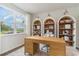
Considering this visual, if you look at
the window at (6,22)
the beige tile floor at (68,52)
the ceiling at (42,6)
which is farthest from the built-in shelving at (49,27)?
the window at (6,22)

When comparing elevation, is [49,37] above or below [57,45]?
above

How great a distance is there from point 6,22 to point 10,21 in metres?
0.10

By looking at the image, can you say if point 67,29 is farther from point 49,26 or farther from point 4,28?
point 4,28

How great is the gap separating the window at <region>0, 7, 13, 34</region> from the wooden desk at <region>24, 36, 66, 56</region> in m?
0.49

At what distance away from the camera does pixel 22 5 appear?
98.6 inches

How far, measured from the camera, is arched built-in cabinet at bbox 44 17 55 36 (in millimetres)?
2549

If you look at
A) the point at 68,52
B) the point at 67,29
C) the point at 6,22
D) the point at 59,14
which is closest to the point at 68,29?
the point at 67,29

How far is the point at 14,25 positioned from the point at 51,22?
34.8 inches

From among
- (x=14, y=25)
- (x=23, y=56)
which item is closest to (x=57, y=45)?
(x=23, y=56)

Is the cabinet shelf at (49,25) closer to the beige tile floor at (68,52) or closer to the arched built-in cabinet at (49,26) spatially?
the arched built-in cabinet at (49,26)

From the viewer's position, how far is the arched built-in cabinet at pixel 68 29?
246 centimetres

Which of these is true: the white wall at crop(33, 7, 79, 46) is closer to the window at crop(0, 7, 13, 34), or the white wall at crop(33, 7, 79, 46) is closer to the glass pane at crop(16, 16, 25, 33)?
the glass pane at crop(16, 16, 25, 33)

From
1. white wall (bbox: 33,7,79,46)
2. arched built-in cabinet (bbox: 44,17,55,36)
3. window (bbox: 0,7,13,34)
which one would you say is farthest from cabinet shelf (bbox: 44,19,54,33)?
window (bbox: 0,7,13,34)

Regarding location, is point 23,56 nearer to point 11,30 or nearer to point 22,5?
point 11,30
